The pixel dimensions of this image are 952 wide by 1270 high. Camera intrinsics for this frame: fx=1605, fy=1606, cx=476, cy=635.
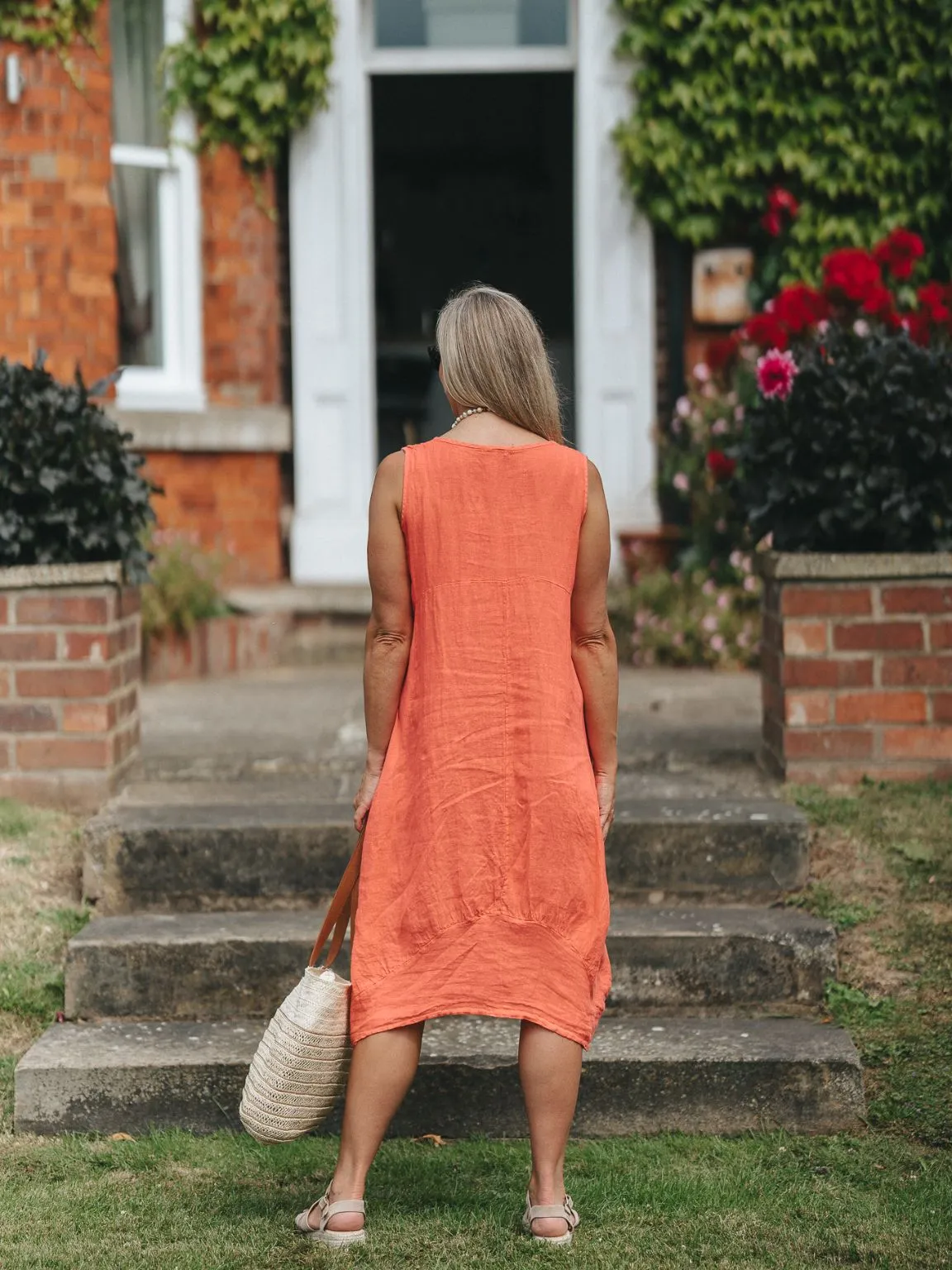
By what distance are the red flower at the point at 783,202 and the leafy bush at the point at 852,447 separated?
3.12 metres

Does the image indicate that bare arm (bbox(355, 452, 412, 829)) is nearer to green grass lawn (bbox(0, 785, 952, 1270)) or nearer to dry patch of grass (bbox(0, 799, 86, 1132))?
green grass lawn (bbox(0, 785, 952, 1270))

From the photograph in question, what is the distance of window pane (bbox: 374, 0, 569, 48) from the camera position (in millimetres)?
8086

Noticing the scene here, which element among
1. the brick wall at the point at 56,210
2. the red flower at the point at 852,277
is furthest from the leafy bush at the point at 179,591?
the red flower at the point at 852,277

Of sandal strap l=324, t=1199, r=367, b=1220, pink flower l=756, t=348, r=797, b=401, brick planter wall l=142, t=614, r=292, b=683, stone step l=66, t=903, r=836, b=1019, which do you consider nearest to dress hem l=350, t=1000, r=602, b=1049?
sandal strap l=324, t=1199, r=367, b=1220

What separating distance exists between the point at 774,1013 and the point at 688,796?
758 millimetres

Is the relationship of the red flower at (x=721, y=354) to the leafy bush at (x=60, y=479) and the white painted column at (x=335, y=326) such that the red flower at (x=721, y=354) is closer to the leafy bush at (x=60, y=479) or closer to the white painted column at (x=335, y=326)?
the white painted column at (x=335, y=326)

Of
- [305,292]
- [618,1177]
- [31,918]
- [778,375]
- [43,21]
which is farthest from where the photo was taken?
[305,292]

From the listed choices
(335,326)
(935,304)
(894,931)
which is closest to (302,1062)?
(894,931)

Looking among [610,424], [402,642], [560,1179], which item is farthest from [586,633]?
[610,424]

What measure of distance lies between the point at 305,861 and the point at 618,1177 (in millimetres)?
1253

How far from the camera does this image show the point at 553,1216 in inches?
113

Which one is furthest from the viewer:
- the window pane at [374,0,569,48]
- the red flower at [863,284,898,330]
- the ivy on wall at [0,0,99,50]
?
the window pane at [374,0,569,48]

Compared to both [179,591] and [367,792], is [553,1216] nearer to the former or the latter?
[367,792]

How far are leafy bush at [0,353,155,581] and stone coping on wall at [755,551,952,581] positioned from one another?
188 centimetres
